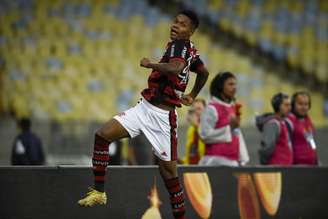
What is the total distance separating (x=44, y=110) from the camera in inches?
690

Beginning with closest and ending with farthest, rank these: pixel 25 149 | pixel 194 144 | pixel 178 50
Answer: pixel 178 50
pixel 194 144
pixel 25 149

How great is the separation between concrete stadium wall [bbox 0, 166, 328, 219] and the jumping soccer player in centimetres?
93

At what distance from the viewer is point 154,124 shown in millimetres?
7641

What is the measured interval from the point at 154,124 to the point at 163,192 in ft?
4.56

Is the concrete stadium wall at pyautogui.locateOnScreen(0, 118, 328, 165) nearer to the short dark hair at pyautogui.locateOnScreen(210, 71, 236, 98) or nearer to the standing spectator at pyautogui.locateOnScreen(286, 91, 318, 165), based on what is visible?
the standing spectator at pyautogui.locateOnScreen(286, 91, 318, 165)

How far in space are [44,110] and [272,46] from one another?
4962mm

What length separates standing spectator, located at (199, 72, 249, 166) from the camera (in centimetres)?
977

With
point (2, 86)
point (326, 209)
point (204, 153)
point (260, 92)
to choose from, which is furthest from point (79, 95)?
point (326, 209)

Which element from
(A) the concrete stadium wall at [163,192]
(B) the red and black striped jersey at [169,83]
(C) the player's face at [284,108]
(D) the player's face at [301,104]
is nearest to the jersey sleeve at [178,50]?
(B) the red and black striped jersey at [169,83]

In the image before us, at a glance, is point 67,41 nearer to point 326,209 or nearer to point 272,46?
point 272,46

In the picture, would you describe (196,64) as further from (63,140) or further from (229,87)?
(63,140)

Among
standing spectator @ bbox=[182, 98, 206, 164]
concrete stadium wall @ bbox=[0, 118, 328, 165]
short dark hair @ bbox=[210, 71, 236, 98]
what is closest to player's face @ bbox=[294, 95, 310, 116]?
short dark hair @ bbox=[210, 71, 236, 98]

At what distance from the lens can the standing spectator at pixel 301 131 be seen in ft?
33.4

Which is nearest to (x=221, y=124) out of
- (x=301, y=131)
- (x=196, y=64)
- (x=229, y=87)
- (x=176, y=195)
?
(x=229, y=87)
